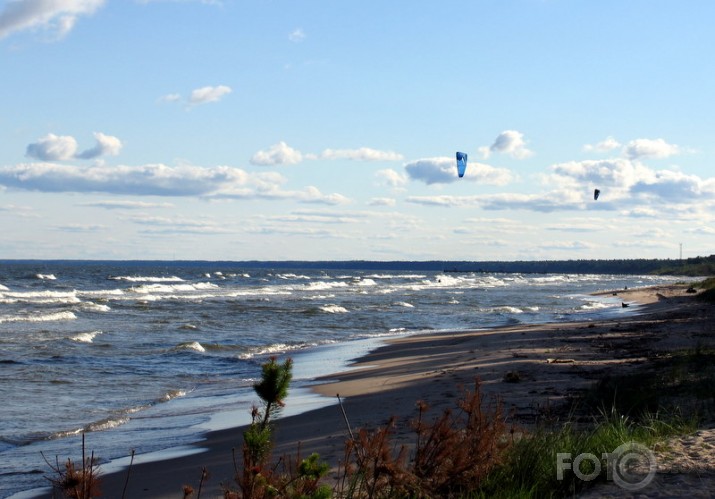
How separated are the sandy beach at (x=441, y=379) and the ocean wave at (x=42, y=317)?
14.6m

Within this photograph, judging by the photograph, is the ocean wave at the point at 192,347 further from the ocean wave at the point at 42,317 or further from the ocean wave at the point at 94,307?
the ocean wave at the point at 94,307

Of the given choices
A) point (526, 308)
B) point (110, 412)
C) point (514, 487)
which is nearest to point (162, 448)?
point (110, 412)

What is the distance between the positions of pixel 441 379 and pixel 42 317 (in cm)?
2290

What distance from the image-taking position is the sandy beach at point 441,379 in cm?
838

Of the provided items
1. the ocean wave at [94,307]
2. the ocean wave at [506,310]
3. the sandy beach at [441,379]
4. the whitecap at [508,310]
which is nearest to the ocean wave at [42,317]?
the ocean wave at [94,307]

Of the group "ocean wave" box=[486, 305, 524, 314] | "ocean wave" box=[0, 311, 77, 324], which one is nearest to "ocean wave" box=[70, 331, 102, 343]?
"ocean wave" box=[0, 311, 77, 324]

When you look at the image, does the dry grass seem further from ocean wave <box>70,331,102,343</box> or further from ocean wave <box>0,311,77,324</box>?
ocean wave <box>0,311,77,324</box>

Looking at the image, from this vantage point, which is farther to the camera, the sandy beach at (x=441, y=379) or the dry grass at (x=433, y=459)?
the sandy beach at (x=441, y=379)

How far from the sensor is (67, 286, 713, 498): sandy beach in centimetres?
838

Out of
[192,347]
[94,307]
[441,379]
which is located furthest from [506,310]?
[441,379]

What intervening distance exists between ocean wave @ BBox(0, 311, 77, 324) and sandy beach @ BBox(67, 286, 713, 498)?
1463cm

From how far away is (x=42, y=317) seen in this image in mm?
32594

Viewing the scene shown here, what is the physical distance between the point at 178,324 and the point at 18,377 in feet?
46.2

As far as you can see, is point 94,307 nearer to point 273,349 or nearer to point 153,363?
point 273,349
